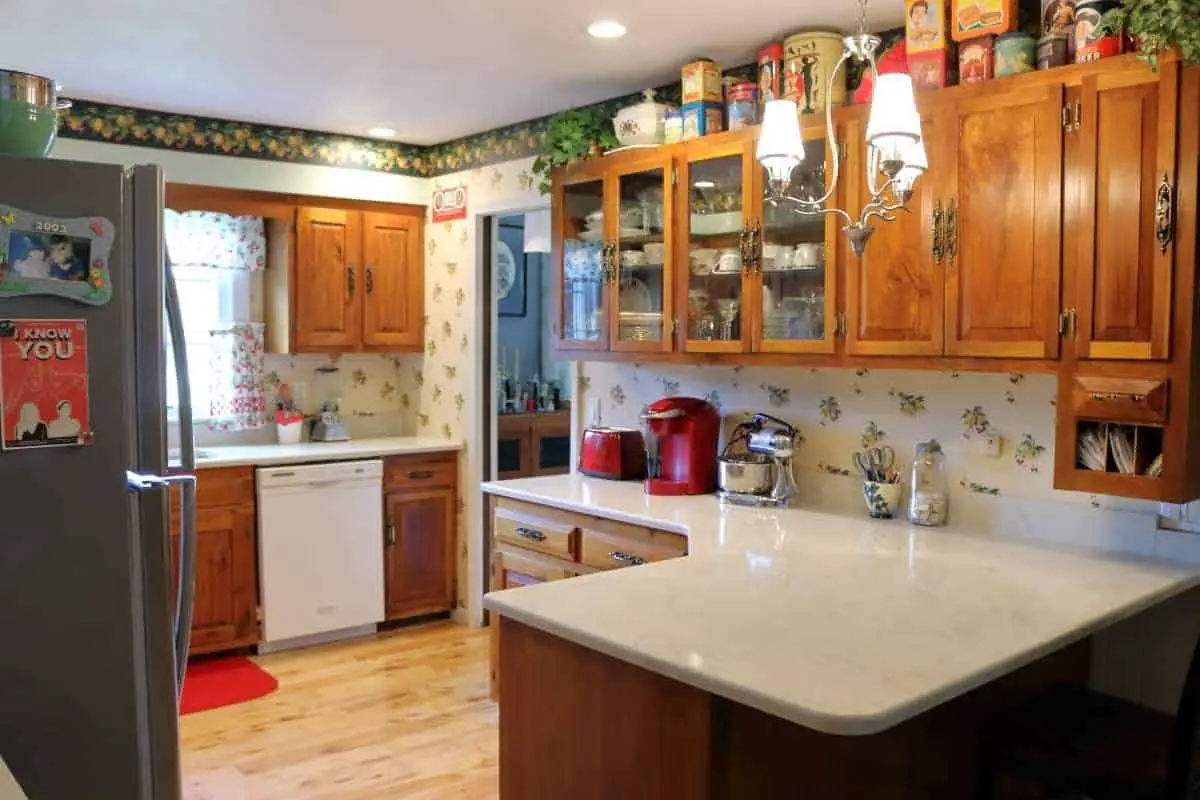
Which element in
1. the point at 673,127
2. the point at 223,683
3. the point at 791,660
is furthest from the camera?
the point at 223,683

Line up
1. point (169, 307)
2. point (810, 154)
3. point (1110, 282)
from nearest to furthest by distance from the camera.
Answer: point (169, 307) → point (1110, 282) → point (810, 154)

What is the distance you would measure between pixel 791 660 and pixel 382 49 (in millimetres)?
2496

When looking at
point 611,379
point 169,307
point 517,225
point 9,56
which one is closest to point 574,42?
point 611,379

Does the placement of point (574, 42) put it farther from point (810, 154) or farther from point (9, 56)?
point (9, 56)

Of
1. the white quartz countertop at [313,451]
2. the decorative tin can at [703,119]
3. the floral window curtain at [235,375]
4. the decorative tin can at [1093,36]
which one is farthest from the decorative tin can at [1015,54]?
the floral window curtain at [235,375]

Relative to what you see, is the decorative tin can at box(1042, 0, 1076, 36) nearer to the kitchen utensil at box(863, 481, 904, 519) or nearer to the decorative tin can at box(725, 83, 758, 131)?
the decorative tin can at box(725, 83, 758, 131)

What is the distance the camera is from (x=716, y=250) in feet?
10.8

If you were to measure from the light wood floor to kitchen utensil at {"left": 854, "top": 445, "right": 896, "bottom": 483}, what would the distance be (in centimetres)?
153

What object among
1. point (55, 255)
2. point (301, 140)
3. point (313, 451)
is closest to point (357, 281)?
point (301, 140)

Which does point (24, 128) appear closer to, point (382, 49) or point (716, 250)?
point (382, 49)

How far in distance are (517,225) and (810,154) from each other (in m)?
3.71

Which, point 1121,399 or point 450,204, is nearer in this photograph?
point 1121,399

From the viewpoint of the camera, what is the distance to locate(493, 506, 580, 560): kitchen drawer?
3.37m

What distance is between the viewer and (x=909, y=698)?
1.58 metres
